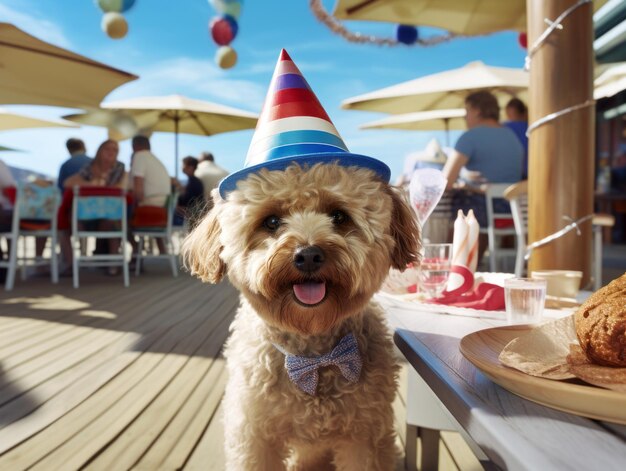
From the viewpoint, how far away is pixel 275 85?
1696mm

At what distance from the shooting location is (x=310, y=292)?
4.70 ft

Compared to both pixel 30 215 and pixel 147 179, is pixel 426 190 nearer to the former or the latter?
pixel 30 215

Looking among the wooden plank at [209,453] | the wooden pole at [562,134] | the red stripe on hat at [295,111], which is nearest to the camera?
the red stripe on hat at [295,111]

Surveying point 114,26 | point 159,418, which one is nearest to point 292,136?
point 159,418

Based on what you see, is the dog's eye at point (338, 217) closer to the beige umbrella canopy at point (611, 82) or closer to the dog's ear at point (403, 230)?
the dog's ear at point (403, 230)

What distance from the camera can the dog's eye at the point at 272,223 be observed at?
5.05 ft

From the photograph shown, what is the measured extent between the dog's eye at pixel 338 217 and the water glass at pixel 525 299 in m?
0.52

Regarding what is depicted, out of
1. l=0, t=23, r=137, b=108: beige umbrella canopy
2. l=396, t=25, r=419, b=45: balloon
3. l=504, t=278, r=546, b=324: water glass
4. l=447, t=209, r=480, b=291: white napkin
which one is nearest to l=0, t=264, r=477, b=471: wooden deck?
l=447, t=209, r=480, b=291: white napkin

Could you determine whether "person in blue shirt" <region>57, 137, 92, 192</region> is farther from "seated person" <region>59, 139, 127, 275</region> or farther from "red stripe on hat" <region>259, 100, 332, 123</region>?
"red stripe on hat" <region>259, 100, 332, 123</region>

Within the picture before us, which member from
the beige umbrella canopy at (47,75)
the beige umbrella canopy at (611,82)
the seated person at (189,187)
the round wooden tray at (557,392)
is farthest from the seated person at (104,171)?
the beige umbrella canopy at (611,82)

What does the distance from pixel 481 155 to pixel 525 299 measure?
427 cm

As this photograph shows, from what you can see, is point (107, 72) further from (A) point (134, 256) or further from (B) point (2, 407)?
(B) point (2, 407)

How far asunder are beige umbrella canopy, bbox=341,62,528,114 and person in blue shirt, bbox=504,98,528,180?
1.68m

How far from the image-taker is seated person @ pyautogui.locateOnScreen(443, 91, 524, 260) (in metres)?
5.26
